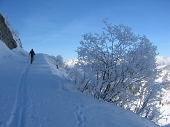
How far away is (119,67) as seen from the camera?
834 cm

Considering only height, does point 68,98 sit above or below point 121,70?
below

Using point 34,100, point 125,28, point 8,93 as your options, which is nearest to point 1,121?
point 34,100

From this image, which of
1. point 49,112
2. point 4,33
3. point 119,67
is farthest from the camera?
point 4,33

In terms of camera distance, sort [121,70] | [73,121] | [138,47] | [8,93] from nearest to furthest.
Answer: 1. [73,121]
2. [8,93]
3. [121,70]
4. [138,47]

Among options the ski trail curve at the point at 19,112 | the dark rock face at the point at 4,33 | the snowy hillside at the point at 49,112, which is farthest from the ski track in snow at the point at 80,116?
the dark rock face at the point at 4,33

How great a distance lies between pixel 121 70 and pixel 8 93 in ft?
17.8

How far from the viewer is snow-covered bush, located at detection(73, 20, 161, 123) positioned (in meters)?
8.49

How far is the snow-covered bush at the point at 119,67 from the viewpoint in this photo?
8492 millimetres

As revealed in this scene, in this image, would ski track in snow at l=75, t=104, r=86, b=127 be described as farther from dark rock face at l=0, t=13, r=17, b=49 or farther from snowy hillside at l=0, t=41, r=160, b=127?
dark rock face at l=0, t=13, r=17, b=49

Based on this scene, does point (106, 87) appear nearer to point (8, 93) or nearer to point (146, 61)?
point (146, 61)

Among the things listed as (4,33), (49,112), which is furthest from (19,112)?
(4,33)

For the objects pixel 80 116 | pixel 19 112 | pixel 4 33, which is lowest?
pixel 19 112

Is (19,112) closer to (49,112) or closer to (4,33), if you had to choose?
(49,112)

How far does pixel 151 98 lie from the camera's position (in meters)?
8.58
